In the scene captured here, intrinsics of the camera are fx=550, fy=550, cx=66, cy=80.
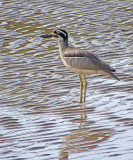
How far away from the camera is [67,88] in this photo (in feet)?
35.7

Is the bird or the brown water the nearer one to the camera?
the brown water

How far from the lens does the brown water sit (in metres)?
7.48

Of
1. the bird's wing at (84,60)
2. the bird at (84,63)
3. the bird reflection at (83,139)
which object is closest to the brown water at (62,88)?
the bird reflection at (83,139)

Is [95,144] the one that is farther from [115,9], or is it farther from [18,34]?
[115,9]

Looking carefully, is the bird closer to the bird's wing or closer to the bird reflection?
the bird's wing

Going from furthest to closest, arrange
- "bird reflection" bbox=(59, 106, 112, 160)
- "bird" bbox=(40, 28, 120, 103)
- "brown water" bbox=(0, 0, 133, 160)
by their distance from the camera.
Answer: "bird" bbox=(40, 28, 120, 103)
"brown water" bbox=(0, 0, 133, 160)
"bird reflection" bbox=(59, 106, 112, 160)

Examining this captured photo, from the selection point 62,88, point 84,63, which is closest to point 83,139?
point 84,63

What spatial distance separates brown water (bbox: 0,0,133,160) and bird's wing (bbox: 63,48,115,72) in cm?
49

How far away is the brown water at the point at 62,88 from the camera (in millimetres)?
7484

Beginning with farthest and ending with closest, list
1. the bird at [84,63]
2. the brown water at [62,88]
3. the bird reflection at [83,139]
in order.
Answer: the bird at [84,63] → the brown water at [62,88] → the bird reflection at [83,139]

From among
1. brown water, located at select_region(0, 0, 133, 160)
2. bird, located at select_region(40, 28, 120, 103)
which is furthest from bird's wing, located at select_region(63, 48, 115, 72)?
brown water, located at select_region(0, 0, 133, 160)

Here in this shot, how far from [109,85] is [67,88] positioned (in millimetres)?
829

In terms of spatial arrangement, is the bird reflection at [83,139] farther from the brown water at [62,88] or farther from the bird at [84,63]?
the bird at [84,63]

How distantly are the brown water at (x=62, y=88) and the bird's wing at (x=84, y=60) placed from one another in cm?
49
